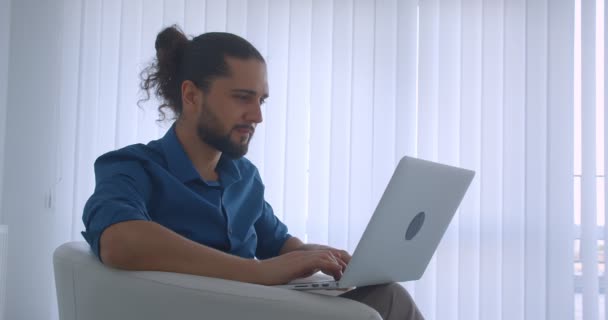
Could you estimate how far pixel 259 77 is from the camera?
64.6 inches

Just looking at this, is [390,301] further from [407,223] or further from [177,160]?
[177,160]

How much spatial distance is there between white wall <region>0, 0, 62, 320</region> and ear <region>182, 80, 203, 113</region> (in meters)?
1.70

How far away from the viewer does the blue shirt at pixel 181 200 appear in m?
1.31

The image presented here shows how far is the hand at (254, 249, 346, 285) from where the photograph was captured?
4.16 feet

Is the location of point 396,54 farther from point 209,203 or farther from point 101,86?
point 209,203

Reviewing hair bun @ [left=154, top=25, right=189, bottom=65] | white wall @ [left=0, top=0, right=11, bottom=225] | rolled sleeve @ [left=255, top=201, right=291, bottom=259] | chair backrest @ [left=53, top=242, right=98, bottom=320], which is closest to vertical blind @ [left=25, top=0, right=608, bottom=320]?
white wall @ [left=0, top=0, right=11, bottom=225]

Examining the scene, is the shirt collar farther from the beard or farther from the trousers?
the trousers

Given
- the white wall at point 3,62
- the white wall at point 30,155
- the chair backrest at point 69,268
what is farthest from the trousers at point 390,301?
the white wall at point 3,62

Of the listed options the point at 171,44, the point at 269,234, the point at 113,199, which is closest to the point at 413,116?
the point at 269,234

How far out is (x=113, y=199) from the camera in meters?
1.30

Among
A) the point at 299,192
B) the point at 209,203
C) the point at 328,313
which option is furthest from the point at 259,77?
the point at 299,192

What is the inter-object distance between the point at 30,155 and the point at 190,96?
1749 mm

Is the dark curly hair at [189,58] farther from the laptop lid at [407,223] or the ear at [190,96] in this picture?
the laptop lid at [407,223]

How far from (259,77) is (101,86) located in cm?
174
